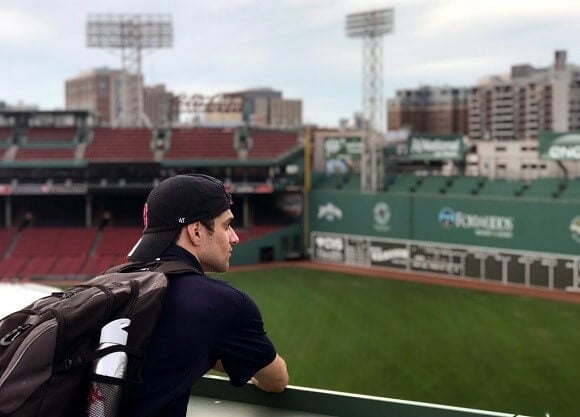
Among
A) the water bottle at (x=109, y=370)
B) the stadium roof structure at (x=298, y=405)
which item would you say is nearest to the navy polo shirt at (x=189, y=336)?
the water bottle at (x=109, y=370)

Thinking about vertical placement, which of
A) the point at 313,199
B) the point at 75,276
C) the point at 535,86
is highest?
the point at 535,86

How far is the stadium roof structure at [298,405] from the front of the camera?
1897mm

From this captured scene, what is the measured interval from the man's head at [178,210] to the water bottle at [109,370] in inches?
13.4

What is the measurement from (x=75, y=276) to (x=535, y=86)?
60.4 meters

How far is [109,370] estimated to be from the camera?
147 cm

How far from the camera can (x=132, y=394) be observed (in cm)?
154

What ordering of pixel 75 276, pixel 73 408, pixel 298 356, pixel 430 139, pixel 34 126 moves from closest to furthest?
1. pixel 73 408
2. pixel 298 356
3. pixel 75 276
4. pixel 430 139
5. pixel 34 126

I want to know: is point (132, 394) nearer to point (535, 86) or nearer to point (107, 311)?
point (107, 311)

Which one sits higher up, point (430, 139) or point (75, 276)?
point (430, 139)

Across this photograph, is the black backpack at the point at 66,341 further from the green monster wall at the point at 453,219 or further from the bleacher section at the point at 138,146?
the bleacher section at the point at 138,146

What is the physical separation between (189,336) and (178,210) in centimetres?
33

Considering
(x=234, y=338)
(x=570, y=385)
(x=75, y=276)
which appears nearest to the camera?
(x=234, y=338)

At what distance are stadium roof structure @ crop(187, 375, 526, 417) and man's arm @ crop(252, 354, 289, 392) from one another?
7cm

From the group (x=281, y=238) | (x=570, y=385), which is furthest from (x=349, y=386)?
(x=281, y=238)
